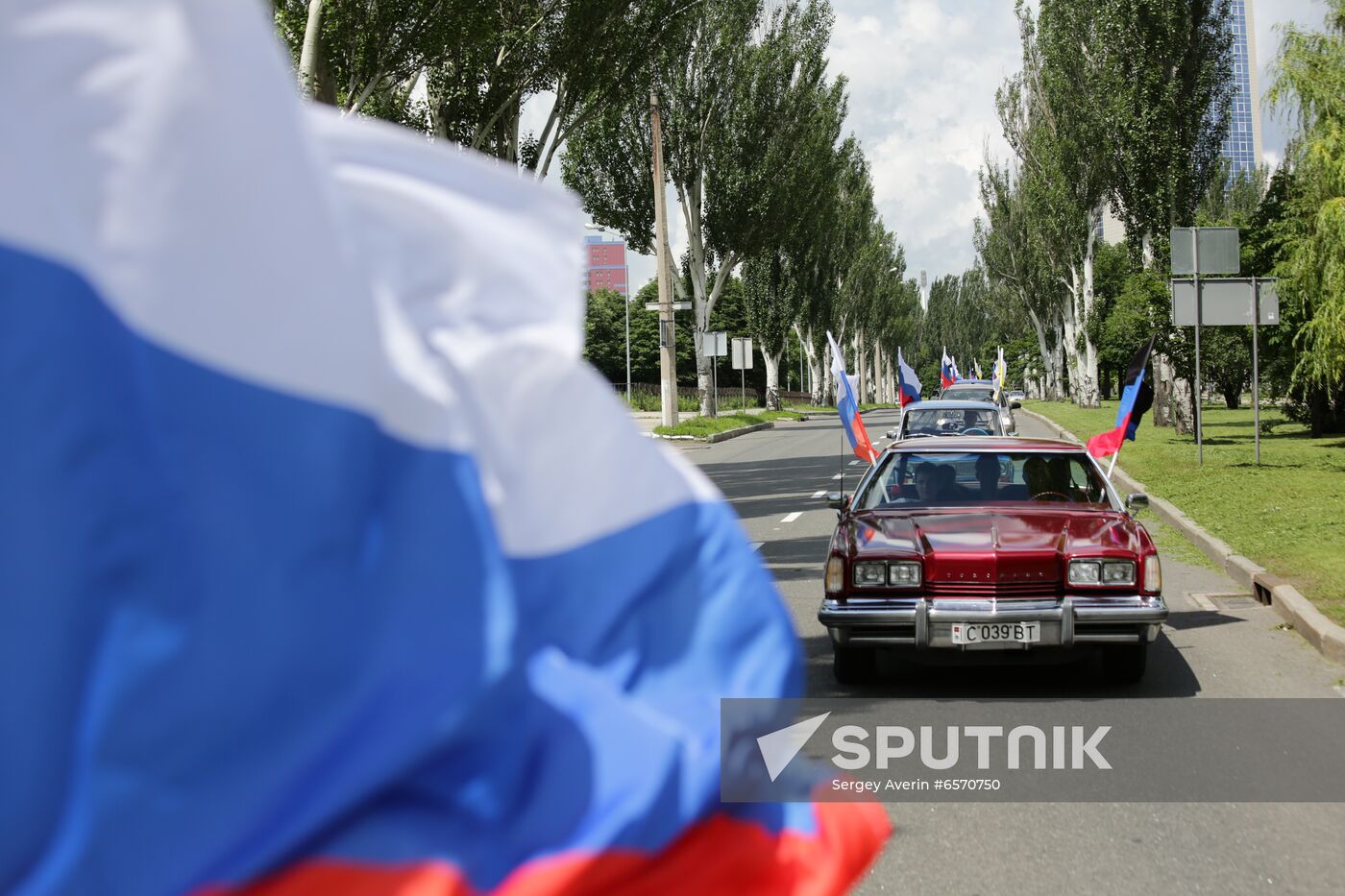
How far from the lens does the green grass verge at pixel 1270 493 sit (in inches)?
437

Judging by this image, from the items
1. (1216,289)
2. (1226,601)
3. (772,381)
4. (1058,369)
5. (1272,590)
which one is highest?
(1216,289)

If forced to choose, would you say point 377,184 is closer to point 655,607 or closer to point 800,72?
point 655,607

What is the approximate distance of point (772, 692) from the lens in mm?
1747

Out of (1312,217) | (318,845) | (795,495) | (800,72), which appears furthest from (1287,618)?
(800,72)

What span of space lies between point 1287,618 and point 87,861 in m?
9.49

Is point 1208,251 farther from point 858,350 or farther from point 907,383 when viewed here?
point 858,350

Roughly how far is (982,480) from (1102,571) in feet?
5.03

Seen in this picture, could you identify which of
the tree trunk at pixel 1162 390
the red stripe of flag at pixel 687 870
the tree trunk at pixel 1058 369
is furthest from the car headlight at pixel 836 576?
the tree trunk at pixel 1058 369

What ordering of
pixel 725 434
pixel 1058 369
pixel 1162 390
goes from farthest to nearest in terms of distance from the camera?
pixel 1058 369, pixel 725 434, pixel 1162 390

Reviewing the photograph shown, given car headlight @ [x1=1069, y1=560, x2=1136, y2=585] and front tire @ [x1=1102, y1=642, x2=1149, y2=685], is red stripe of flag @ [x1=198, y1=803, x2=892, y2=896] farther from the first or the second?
front tire @ [x1=1102, y1=642, x2=1149, y2=685]

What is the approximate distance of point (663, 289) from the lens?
3766 centimetres

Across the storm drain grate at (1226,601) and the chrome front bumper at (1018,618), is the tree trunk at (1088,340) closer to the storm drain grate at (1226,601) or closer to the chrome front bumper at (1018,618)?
the storm drain grate at (1226,601)

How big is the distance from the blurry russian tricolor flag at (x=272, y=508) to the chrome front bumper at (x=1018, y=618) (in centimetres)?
576

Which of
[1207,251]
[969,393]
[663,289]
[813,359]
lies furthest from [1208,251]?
[813,359]
